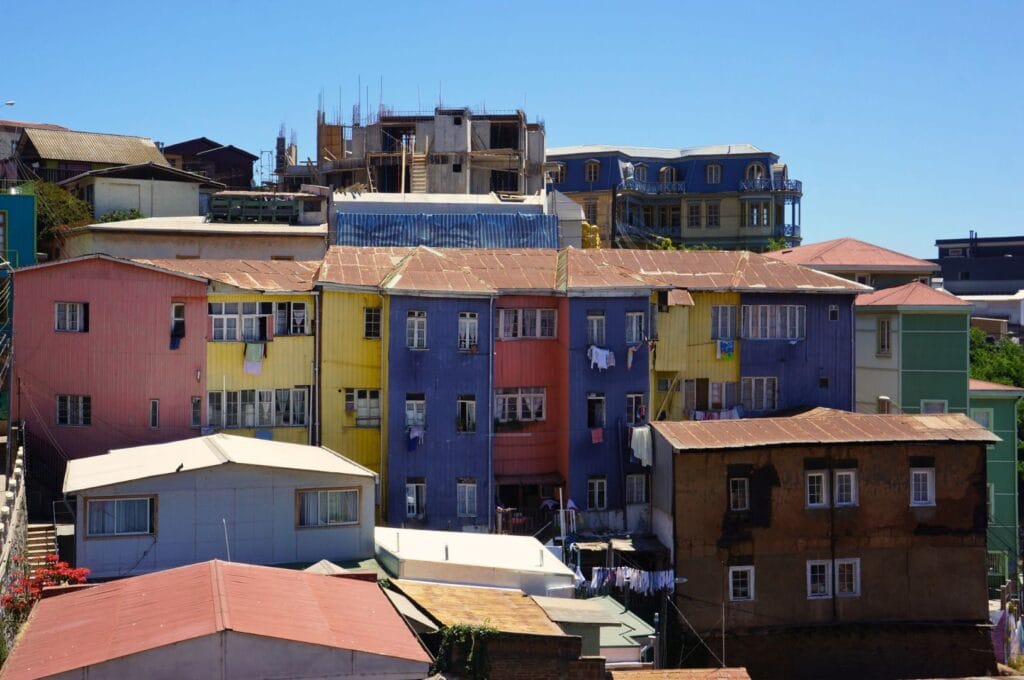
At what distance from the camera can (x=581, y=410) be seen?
38.0 m

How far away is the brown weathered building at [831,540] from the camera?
117 ft

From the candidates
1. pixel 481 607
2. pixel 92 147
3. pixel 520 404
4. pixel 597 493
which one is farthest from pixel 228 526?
pixel 92 147

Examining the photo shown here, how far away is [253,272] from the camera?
3812 cm

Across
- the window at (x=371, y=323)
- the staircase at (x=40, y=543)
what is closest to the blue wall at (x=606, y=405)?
the window at (x=371, y=323)

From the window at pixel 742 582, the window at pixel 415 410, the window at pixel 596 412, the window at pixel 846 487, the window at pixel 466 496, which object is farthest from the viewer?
the window at pixel 596 412

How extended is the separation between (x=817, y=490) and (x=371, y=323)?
13674 mm

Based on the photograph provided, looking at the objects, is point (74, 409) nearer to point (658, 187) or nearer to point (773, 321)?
point (773, 321)

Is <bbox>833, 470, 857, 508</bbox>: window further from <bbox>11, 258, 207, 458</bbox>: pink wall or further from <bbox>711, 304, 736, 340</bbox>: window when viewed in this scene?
<bbox>11, 258, 207, 458</bbox>: pink wall

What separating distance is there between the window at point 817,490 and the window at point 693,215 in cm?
4885

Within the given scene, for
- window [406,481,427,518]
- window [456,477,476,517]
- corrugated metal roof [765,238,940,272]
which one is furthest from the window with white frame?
corrugated metal roof [765,238,940,272]

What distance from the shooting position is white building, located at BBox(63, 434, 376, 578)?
29359mm

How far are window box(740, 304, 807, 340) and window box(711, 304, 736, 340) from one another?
0.29m

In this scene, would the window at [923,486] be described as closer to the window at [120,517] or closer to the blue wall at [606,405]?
the blue wall at [606,405]

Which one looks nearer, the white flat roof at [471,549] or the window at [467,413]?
the white flat roof at [471,549]
